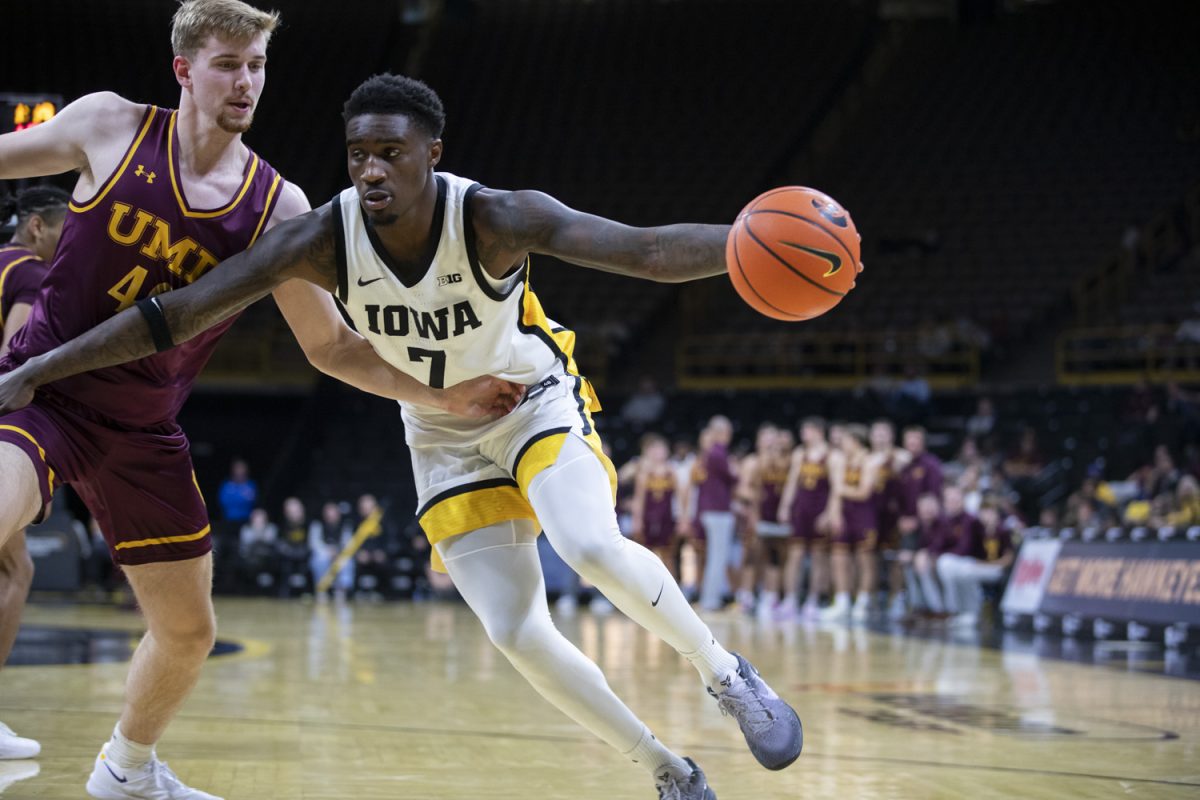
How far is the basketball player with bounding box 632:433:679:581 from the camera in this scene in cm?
1527

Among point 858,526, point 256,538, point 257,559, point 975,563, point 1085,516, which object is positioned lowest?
point 257,559

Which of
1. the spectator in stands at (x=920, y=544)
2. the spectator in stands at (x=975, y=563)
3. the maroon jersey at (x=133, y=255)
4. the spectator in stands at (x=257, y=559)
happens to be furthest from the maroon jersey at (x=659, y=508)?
the maroon jersey at (x=133, y=255)

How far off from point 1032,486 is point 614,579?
12264 mm

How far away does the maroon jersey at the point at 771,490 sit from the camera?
14461 mm

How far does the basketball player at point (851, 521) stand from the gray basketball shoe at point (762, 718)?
970 centimetres

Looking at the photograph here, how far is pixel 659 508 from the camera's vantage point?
15.3 metres

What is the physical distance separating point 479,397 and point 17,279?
6.67ft

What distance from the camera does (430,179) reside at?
3.64 metres

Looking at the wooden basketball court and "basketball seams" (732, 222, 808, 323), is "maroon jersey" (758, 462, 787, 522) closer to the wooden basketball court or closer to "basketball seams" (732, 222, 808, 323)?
the wooden basketball court

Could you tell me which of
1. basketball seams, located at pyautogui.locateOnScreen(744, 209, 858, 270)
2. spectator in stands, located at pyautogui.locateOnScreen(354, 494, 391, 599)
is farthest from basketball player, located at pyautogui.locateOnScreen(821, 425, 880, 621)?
basketball seams, located at pyautogui.locateOnScreen(744, 209, 858, 270)

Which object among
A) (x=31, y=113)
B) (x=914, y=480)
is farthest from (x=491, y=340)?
(x=914, y=480)

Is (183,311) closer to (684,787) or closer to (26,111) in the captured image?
(684,787)

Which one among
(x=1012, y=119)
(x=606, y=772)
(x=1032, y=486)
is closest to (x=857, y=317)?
(x=1012, y=119)

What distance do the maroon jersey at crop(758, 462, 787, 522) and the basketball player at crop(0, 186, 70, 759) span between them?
10102 mm
